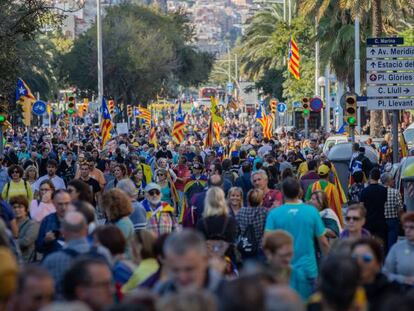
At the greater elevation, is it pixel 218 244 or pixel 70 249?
pixel 70 249

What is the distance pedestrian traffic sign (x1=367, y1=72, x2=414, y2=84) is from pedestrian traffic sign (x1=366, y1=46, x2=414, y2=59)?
0.41m

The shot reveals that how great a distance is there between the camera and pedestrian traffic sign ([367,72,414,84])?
88.1 ft

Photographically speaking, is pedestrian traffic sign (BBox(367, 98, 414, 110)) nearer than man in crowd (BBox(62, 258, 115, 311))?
No

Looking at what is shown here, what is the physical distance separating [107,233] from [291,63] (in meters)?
48.8

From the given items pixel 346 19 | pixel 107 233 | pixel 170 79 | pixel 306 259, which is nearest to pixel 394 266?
pixel 306 259

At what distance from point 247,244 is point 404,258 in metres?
3.05

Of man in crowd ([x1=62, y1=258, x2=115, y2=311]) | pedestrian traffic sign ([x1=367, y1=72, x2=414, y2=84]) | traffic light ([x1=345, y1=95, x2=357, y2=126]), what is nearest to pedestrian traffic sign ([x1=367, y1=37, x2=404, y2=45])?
pedestrian traffic sign ([x1=367, y1=72, x2=414, y2=84])

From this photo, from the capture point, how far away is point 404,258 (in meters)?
10.8

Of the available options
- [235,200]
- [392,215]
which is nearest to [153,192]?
[235,200]

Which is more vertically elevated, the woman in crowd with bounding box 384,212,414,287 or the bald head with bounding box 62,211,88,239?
the bald head with bounding box 62,211,88,239

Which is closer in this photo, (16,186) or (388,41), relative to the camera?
A: (16,186)

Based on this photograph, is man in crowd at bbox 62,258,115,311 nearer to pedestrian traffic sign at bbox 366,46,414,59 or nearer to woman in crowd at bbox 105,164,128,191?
woman in crowd at bbox 105,164,128,191

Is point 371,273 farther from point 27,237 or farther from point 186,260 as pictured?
point 27,237

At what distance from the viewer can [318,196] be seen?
14742 mm
